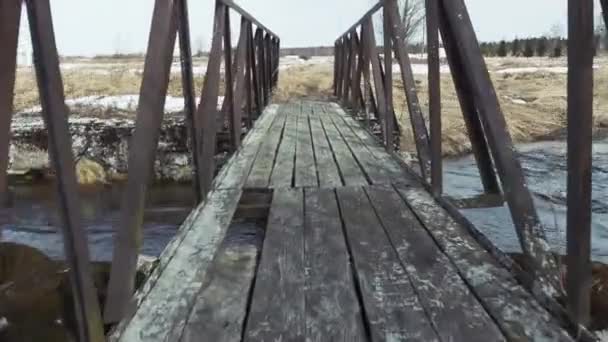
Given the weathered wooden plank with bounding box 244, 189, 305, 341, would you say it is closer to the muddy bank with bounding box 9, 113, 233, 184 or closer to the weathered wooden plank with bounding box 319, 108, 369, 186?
the weathered wooden plank with bounding box 319, 108, 369, 186

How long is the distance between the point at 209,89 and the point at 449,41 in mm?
1335

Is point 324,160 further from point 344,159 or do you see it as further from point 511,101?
point 511,101

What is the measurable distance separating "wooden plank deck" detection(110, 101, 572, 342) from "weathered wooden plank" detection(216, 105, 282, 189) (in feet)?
0.64

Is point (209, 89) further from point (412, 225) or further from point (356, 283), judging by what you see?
point (356, 283)

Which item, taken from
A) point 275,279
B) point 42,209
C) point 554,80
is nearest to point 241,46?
point 275,279

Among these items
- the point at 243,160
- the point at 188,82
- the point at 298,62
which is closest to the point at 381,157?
the point at 243,160

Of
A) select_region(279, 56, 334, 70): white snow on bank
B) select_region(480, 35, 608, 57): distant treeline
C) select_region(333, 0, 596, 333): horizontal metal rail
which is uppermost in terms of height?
select_region(480, 35, 608, 57): distant treeline

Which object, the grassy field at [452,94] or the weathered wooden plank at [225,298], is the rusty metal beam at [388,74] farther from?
the grassy field at [452,94]

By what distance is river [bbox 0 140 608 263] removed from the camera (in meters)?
6.56

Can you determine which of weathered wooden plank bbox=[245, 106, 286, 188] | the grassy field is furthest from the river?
the grassy field

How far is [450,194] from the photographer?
23.6ft

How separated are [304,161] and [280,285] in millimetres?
2529

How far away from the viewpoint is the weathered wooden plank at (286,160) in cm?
375

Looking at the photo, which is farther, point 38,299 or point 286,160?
point 38,299
